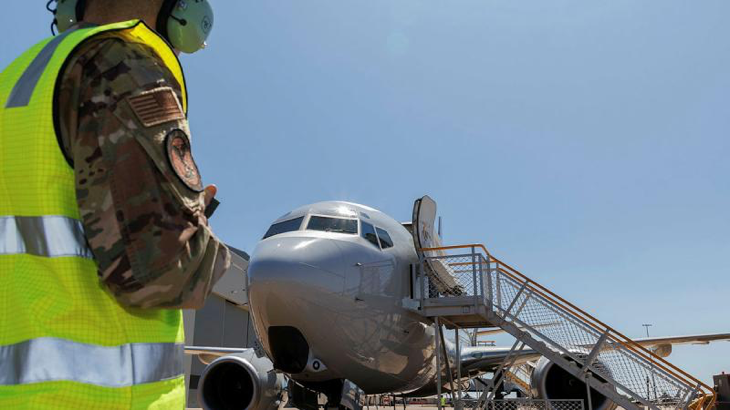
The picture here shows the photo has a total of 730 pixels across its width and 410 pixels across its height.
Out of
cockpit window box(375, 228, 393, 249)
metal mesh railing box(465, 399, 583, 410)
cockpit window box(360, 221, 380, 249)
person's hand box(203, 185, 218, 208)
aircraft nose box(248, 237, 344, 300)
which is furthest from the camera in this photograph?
metal mesh railing box(465, 399, 583, 410)

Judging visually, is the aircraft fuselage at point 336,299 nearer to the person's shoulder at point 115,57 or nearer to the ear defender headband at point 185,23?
the ear defender headband at point 185,23

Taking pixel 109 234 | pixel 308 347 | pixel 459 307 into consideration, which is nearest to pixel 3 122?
pixel 109 234

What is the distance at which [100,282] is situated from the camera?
3.59 ft

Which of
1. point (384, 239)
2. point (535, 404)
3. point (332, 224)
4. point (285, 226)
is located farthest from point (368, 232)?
point (535, 404)

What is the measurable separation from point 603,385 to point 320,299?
5.09 meters

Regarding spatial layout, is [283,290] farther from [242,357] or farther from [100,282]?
[100,282]

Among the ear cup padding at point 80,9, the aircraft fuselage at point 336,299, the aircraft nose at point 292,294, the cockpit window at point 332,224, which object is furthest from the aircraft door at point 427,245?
the ear cup padding at point 80,9

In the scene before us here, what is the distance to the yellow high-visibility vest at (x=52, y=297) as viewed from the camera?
104 cm

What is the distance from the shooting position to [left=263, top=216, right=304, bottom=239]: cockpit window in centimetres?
838

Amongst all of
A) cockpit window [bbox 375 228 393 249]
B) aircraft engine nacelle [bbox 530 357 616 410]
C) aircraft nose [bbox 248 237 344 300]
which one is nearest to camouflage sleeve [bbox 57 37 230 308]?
aircraft nose [bbox 248 237 344 300]

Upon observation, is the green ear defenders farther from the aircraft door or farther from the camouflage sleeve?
the aircraft door

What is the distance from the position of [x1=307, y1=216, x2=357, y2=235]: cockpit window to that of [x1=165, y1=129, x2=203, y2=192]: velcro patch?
7.01 metres

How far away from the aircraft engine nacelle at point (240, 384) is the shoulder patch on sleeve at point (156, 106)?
9.00 metres

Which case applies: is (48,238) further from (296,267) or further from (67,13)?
(296,267)
